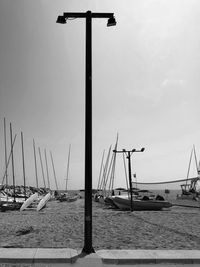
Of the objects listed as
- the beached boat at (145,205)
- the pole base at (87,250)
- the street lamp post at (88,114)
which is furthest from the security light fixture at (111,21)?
the beached boat at (145,205)

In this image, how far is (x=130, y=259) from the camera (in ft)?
26.2

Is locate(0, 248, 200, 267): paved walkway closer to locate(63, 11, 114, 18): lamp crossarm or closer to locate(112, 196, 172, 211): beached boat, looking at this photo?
locate(63, 11, 114, 18): lamp crossarm

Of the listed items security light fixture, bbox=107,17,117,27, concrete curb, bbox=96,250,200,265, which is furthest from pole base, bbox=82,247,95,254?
security light fixture, bbox=107,17,117,27

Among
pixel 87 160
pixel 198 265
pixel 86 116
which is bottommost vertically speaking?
pixel 198 265

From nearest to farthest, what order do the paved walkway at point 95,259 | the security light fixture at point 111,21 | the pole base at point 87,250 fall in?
Answer: the paved walkway at point 95,259
the pole base at point 87,250
the security light fixture at point 111,21

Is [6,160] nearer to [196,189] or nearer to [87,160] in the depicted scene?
[196,189]

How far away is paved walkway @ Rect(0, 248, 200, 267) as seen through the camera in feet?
25.5

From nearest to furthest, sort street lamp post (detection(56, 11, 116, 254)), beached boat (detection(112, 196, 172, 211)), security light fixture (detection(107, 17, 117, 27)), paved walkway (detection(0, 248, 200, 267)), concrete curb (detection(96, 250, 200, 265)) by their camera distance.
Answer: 1. paved walkway (detection(0, 248, 200, 267))
2. concrete curb (detection(96, 250, 200, 265))
3. street lamp post (detection(56, 11, 116, 254))
4. security light fixture (detection(107, 17, 117, 27))
5. beached boat (detection(112, 196, 172, 211))

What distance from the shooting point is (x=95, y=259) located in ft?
26.2

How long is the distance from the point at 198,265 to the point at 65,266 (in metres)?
3.08

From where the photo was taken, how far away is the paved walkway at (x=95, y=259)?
776cm

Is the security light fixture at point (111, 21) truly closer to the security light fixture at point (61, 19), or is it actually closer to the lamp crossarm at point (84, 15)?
the lamp crossarm at point (84, 15)

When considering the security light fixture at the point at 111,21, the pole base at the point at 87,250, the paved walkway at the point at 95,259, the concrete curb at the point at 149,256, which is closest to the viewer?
the paved walkway at the point at 95,259

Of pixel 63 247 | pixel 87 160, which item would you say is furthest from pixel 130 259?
pixel 87 160
